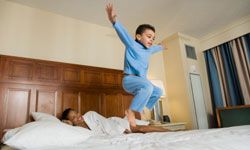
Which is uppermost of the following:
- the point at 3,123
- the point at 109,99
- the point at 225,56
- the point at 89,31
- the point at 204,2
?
the point at 204,2

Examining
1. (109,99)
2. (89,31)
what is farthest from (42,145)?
(89,31)

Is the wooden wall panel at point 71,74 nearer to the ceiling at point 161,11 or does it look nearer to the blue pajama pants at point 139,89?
the ceiling at point 161,11

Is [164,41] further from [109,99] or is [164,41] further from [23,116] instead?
[23,116]

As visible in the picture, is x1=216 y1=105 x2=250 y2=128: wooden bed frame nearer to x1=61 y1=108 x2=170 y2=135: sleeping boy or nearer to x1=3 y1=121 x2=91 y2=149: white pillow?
x1=61 y1=108 x2=170 y2=135: sleeping boy

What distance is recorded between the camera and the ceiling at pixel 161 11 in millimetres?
2785

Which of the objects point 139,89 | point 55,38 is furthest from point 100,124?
point 55,38

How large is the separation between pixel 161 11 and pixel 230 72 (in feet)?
5.96

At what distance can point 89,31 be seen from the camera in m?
3.23

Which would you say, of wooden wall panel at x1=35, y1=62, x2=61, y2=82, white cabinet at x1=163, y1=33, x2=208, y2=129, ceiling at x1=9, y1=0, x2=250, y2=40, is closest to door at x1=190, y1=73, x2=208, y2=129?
white cabinet at x1=163, y1=33, x2=208, y2=129

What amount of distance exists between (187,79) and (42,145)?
3061 mm

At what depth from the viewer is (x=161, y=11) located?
10.0ft

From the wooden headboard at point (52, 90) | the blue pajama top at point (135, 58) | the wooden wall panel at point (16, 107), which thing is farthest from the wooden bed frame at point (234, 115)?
the wooden wall panel at point (16, 107)

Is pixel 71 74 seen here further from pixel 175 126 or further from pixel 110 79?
pixel 175 126

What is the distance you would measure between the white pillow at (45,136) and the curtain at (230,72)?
3.07 meters
